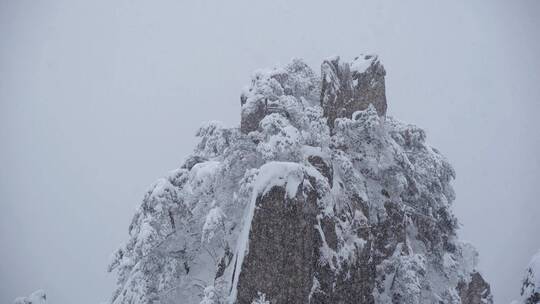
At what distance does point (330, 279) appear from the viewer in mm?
10414

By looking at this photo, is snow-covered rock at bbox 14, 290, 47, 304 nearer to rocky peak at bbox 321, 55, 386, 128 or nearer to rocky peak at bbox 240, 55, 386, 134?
rocky peak at bbox 240, 55, 386, 134

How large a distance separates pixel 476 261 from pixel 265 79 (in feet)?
38.4

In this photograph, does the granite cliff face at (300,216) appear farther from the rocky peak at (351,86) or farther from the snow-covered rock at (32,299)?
the snow-covered rock at (32,299)

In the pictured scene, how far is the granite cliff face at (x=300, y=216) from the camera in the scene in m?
9.82

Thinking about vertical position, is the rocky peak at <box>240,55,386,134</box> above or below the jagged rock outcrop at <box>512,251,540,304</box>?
above

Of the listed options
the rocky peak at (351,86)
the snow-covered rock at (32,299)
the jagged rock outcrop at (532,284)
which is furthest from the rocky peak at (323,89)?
the snow-covered rock at (32,299)

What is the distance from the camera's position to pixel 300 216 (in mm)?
9852

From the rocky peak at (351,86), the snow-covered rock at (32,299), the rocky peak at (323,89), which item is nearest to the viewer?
the rocky peak at (323,89)

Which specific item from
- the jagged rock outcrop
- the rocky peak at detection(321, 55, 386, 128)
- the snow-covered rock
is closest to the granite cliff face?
the rocky peak at detection(321, 55, 386, 128)

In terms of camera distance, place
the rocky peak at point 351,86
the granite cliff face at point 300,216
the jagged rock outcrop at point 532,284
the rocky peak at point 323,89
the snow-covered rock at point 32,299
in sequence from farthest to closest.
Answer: the snow-covered rock at point 32,299, the rocky peak at point 351,86, the rocky peak at point 323,89, the granite cliff face at point 300,216, the jagged rock outcrop at point 532,284

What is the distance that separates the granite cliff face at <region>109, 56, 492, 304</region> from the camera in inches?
387

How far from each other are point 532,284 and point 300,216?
18.9 ft

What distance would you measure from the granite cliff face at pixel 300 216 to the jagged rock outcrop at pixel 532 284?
286cm

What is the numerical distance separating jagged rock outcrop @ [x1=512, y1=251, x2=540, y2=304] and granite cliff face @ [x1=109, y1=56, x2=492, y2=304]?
286cm
